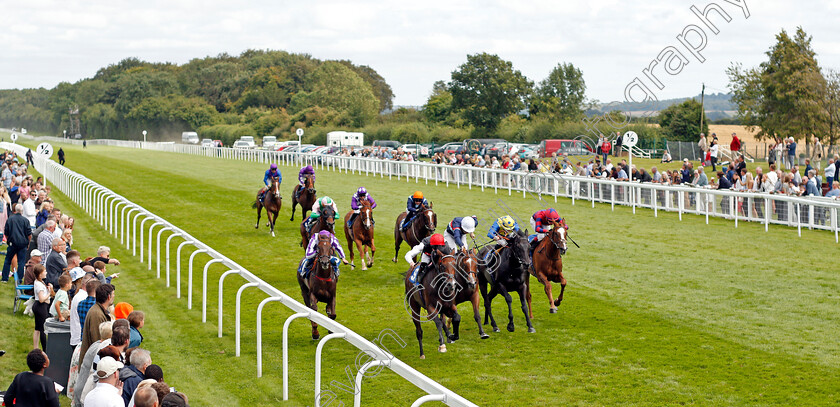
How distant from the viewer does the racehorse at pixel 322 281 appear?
8.85m

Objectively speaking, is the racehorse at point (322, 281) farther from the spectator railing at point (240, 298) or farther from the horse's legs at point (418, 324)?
the horse's legs at point (418, 324)

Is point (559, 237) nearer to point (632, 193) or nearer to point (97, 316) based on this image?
point (97, 316)

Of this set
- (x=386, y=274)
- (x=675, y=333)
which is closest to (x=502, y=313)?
(x=675, y=333)

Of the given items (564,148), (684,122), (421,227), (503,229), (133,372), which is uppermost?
(684,122)

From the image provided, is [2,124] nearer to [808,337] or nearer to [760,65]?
[760,65]

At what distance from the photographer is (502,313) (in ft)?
33.4

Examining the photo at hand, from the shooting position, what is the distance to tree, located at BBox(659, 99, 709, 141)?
1438 inches

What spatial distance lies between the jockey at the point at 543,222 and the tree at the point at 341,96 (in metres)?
56.8

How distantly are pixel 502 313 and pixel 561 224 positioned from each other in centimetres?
138

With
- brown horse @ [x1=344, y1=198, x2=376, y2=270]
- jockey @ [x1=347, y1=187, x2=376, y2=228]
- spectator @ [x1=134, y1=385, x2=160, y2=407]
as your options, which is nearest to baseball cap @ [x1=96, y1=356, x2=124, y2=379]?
spectator @ [x1=134, y1=385, x2=160, y2=407]

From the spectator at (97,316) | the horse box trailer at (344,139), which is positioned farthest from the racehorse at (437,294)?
the horse box trailer at (344,139)

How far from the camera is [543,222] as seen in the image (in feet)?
33.2

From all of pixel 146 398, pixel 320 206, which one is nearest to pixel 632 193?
pixel 320 206

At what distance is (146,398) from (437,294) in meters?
4.02
